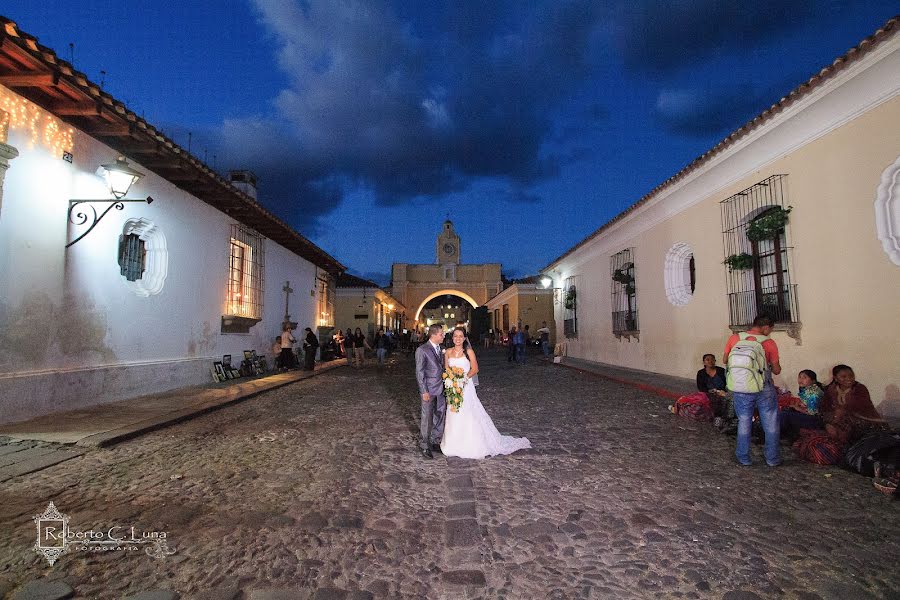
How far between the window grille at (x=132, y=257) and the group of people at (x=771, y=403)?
9.04m

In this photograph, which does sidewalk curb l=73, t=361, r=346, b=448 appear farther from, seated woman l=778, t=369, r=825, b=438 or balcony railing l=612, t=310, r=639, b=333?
balcony railing l=612, t=310, r=639, b=333

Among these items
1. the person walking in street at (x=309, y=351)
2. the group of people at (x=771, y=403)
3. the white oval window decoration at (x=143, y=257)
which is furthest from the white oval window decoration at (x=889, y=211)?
the person walking in street at (x=309, y=351)

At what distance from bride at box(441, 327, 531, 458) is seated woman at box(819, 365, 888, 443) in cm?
305

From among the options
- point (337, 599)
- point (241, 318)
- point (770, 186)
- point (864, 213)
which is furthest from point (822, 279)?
point (241, 318)

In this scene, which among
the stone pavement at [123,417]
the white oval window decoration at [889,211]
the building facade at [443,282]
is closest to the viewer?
the stone pavement at [123,417]

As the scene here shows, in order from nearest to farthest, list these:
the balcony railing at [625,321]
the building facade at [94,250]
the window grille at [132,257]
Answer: the building facade at [94,250], the window grille at [132,257], the balcony railing at [625,321]

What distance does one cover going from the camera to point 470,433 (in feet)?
16.1

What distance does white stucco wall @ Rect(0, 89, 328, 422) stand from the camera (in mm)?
5844

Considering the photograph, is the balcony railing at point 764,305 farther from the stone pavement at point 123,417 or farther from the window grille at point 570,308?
the window grille at point 570,308

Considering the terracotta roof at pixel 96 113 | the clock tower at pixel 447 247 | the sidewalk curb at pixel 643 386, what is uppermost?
the clock tower at pixel 447 247

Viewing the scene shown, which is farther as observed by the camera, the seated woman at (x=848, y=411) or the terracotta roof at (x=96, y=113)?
the terracotta roof at (x=96, y=113)

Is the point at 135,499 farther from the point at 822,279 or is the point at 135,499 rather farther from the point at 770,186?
the point at 770,186

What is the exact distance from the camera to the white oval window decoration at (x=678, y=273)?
10.7 m

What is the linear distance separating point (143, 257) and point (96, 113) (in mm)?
3235
